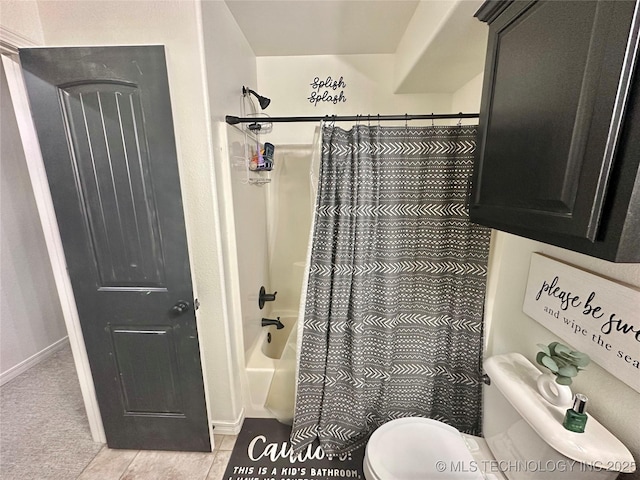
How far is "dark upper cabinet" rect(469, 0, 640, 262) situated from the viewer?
570mm

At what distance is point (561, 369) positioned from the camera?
0.92 m

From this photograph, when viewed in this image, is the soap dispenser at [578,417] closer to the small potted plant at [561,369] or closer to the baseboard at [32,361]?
the small potted plant at [561,369]

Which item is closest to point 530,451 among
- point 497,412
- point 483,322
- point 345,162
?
point 497,412

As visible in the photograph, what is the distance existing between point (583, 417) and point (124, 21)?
2.25 meters

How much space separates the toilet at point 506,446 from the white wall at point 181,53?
3.66ft

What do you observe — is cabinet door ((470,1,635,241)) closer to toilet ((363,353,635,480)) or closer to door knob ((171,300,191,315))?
toilet ((363,353,635,480))

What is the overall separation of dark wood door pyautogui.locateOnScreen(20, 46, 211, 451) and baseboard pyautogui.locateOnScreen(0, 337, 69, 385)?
135cm

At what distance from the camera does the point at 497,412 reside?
1149mm

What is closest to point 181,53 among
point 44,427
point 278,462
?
point 278,462

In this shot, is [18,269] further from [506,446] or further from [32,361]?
[506,446]

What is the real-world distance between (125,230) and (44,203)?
1.32 ft

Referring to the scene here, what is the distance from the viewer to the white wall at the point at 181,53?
1.15 m

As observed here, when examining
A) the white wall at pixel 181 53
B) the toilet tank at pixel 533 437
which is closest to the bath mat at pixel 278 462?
the toilet tank at pixel 533 437

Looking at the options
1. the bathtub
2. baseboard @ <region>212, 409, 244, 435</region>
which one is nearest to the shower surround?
the bathtub
